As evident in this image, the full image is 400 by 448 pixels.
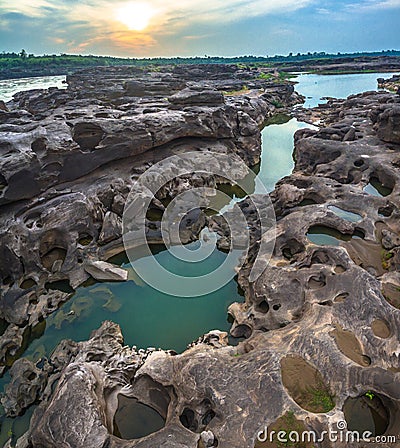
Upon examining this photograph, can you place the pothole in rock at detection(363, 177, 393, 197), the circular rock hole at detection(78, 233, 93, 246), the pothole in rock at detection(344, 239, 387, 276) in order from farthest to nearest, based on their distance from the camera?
the pothole in rock at detection(363, 177, 393, 197) → the circular rock hole at detection(78, 233, 93, 246) → the pothole in rock at detection(344, 239, 387, 276)

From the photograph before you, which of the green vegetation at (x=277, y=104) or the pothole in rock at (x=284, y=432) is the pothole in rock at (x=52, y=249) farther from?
the green vegetation at (x=277, y=104)

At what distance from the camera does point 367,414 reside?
7.11 metres

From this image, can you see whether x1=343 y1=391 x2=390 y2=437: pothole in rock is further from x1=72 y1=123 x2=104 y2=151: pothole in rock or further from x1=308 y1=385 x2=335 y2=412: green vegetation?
x1=72 y1=123 x2=104 y2=151: pothole in rock

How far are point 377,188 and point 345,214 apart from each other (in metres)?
4.81

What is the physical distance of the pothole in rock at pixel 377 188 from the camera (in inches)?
657

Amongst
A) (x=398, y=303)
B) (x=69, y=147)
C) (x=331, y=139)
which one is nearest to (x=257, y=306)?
(x=398, y=303)

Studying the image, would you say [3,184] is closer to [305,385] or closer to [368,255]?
[305,385]

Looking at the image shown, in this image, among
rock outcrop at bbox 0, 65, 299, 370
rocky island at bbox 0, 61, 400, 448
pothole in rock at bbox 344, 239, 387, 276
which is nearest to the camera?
rocky island at bbox 0, 61, 400, 448

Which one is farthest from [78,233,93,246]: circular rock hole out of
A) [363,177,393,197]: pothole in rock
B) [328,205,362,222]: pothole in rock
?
[363,177,393,197]: pothole in rock

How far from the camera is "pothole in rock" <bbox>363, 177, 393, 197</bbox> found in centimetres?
1669

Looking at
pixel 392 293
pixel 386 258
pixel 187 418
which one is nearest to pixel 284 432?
pixel 187 418

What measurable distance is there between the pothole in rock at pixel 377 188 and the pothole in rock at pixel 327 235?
4780 millimetres

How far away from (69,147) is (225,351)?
11344mm

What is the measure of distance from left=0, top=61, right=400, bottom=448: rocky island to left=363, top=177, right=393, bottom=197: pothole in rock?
0.12 metres
